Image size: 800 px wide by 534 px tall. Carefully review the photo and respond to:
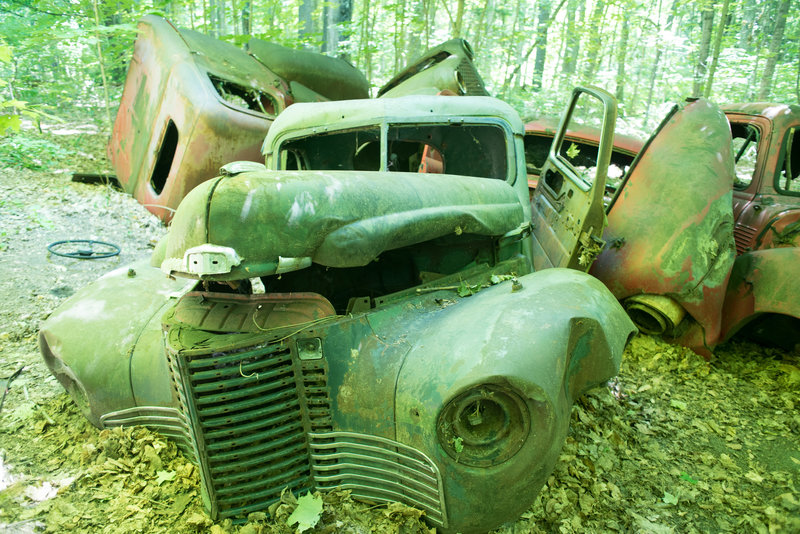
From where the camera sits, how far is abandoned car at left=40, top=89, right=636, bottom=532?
1695mm

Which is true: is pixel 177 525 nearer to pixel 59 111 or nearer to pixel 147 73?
pixel 147 73

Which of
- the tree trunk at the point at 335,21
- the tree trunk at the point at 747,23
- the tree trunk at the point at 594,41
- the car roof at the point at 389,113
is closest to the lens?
the car roof at the point at 389,113

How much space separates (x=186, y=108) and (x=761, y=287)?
5.10m

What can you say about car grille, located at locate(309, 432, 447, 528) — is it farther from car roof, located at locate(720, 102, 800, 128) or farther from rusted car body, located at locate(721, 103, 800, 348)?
car roof, located at locate(720, 102, 800, 128)

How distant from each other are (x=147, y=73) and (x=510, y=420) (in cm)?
559

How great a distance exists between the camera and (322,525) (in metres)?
1.87

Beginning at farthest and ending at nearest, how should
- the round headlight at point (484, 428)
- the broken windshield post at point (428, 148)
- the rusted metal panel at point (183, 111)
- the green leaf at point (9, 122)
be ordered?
1. the rusted metal panel at point (183, 111)
2. the broken windshield post at point (428, 148)
3. the green leaf at point (9, 122)
4. the round headlight at point (484, 428)

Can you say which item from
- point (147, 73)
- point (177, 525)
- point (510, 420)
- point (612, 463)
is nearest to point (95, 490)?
point (177, 525)

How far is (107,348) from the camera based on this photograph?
229 centimetres

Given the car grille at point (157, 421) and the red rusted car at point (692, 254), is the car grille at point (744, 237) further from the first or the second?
the car grille at point (157, 421)

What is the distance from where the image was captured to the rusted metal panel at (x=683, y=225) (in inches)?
131

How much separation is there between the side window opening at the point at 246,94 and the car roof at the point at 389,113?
2230 millimetres

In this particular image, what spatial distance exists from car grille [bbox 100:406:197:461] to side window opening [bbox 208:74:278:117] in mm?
3681

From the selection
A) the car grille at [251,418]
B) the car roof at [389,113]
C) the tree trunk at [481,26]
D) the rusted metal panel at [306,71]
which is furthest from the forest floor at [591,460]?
the tree trunk at [481,26]
